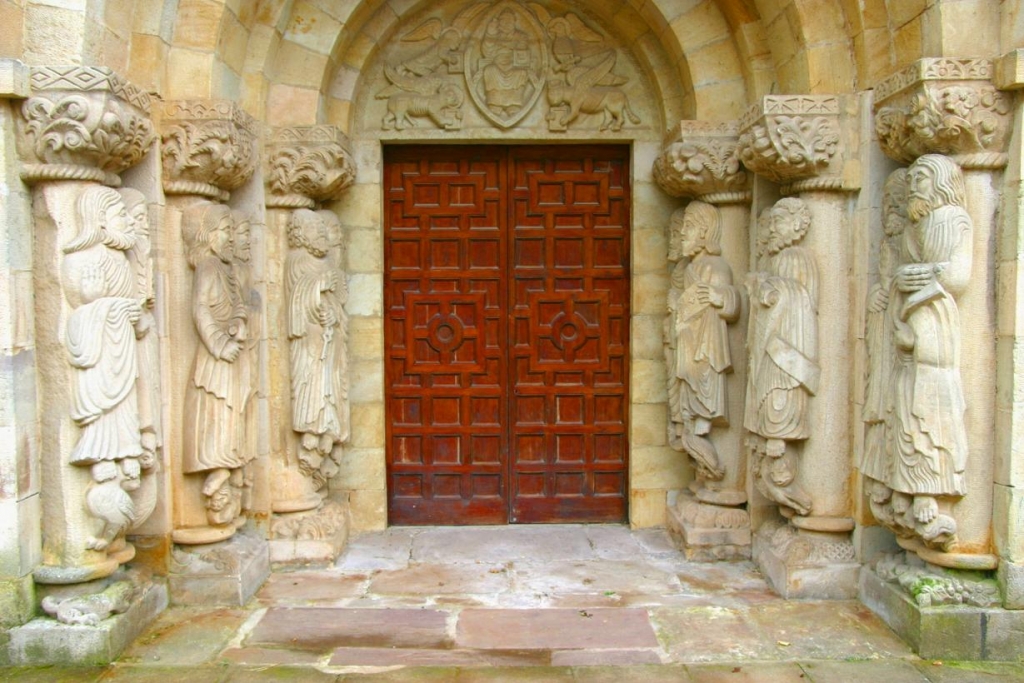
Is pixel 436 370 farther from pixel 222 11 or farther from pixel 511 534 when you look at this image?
pixel 222 11

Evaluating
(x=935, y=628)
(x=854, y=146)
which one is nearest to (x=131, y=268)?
(x=854, y=146)

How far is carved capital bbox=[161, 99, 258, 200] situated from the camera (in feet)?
14.7

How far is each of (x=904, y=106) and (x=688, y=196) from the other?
1561 mm

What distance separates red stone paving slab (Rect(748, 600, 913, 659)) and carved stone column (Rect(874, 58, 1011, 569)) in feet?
1.57

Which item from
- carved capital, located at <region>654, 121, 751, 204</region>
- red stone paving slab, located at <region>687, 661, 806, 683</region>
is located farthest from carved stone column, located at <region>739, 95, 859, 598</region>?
red stone paving slab, located at <region>687, 661, 806, 683</region>

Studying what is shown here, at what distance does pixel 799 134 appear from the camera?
454cm

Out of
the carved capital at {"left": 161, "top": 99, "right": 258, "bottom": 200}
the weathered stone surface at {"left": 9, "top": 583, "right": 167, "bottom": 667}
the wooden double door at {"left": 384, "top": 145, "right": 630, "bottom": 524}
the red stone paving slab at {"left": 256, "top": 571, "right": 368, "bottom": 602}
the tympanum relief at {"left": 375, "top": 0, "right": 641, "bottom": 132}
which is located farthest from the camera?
the wooden double door at {"left": 384, "top": 145, "right": 630, "bottom": 524}

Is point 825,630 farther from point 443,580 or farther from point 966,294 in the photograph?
point 443,580

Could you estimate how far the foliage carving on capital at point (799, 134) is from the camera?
14.9ft

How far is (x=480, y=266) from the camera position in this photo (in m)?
5.82

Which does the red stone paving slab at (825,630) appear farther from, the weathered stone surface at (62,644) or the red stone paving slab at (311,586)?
the weathered stone surface at (62,644)

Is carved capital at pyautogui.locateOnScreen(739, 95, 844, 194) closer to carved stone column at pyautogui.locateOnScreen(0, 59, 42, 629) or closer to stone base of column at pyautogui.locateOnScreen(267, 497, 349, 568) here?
stone base of column at pyautogui.locateOnScreen(267, 497, 349, 568)

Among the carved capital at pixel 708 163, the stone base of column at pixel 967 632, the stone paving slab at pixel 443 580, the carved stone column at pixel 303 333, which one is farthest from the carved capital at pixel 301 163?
the stone base of column at pixel 967 632

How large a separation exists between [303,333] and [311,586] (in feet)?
4.74
